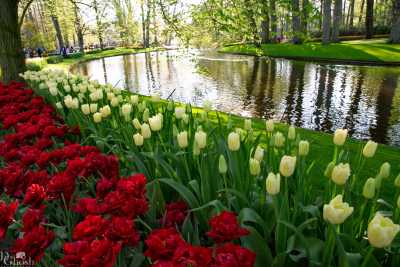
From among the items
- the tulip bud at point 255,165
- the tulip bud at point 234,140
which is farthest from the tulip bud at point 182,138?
the tulip bud at point 255,165

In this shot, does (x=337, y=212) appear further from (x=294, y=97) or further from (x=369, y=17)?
(x=369, y=17)

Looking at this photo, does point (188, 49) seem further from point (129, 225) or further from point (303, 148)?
point (129, 225)

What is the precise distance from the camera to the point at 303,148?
2.27m

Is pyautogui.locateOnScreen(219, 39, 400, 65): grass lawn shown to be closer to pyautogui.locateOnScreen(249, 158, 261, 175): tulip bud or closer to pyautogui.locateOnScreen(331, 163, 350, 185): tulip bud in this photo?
pyautogui.locateOnScreen(249, 158, 261, 175): tulip bud

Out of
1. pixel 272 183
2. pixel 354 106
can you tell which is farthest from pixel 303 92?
pixel 272 183

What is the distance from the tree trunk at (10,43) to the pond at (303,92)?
3106 mm

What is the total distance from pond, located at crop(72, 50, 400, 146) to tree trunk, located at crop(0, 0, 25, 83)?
311 centimetres

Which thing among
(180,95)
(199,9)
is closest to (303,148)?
(199,9)

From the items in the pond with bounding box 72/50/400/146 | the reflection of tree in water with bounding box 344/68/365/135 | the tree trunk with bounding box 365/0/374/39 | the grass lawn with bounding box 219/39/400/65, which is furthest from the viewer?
the tree trunk with bounding box 365/0/374/39

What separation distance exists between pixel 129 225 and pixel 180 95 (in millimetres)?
12698

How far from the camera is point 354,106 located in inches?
423

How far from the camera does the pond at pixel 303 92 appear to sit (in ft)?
29.7

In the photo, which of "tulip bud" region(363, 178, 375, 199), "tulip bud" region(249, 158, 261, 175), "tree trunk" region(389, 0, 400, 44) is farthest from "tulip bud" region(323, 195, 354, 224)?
"tree trunk" region(389, 0, 400, 44)

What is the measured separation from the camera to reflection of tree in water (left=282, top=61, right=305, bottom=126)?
9992mm
